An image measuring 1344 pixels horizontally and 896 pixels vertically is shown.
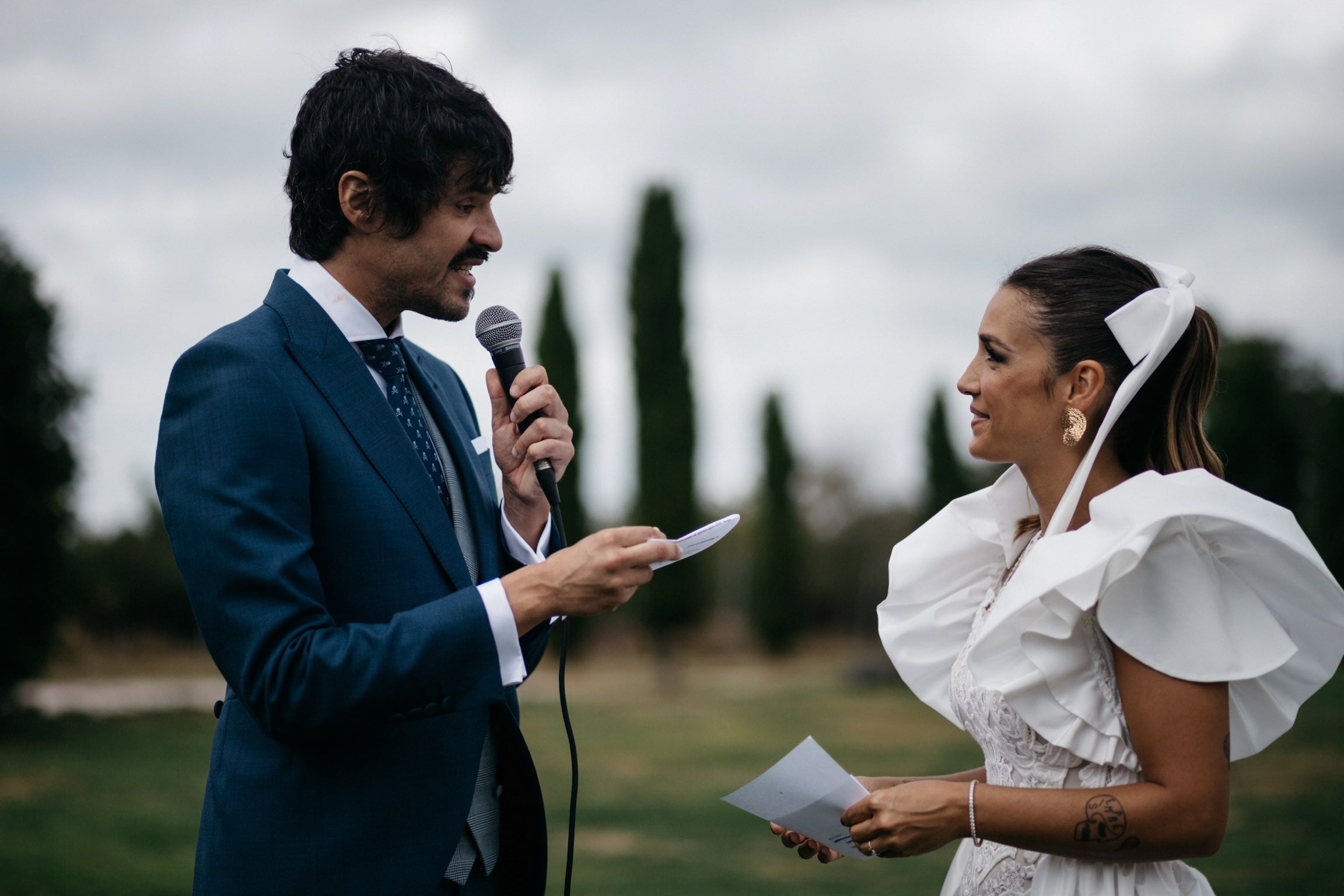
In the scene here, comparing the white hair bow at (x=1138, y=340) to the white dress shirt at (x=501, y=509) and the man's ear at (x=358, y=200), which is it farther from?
the man's ear at (x=358, y=200)

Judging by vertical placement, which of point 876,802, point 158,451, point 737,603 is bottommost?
point 737,603

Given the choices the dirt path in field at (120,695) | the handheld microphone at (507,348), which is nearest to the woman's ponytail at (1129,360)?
the handheld microphone at (507,348)

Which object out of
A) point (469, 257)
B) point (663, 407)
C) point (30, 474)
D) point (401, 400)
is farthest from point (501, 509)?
point (663, 407)

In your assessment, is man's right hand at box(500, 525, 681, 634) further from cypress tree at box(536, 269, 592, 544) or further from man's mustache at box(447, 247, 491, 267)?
cypress tree at box(536, 269, 592, 544)

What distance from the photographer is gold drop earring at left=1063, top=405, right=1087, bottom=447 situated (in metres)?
2.40

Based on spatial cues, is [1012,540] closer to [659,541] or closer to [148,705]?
[659,541]

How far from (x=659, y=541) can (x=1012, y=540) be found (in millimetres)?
1222

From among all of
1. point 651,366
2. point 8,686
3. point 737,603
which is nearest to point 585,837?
point 8,686

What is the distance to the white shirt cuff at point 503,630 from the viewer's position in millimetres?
1939

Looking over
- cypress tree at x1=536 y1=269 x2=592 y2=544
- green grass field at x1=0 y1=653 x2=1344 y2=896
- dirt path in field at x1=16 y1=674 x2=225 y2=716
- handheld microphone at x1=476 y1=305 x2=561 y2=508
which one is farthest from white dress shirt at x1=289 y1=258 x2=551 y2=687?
cypress tree at x1=536 y1=269 x2=592 y2=544

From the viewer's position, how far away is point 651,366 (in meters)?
27.5

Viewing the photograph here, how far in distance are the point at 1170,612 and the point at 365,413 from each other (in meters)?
1.74

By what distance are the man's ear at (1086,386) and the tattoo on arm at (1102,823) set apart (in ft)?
2.87

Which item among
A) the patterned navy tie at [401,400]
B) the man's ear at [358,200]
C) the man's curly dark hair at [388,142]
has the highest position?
the man's curly dark hair at [388,142]
